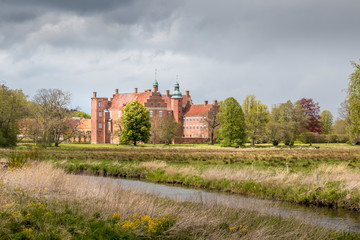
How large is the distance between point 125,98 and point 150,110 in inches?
445

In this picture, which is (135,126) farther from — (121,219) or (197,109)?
(121,219)

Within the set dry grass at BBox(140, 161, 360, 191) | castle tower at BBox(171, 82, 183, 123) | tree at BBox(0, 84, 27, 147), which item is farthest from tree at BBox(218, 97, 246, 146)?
dry grass at BBox(140, 161, 360, 191)

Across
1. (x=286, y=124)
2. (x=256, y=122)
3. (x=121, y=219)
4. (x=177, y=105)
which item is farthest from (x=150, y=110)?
(x=121, y=219)

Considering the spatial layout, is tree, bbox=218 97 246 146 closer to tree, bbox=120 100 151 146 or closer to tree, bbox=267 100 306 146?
tree, bbox=267 100 306 146

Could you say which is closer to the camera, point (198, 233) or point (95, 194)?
point (198, 233)

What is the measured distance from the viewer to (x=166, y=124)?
266ft

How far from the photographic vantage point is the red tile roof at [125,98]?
325ft

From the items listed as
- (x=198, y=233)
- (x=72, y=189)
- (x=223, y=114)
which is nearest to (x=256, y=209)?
(x=198, y=233)

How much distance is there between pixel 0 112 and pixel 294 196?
41606 mm

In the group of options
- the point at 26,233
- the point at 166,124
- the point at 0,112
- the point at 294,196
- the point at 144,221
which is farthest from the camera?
the point at 166,124

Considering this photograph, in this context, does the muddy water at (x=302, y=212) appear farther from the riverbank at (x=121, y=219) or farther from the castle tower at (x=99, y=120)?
the castle tower at (x=99, y=120)

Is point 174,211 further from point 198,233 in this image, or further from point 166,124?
point 166,124

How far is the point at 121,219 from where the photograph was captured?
1021cm

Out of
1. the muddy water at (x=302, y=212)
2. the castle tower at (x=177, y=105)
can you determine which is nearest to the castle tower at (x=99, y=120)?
the castle tower at (x=177, y=105)
